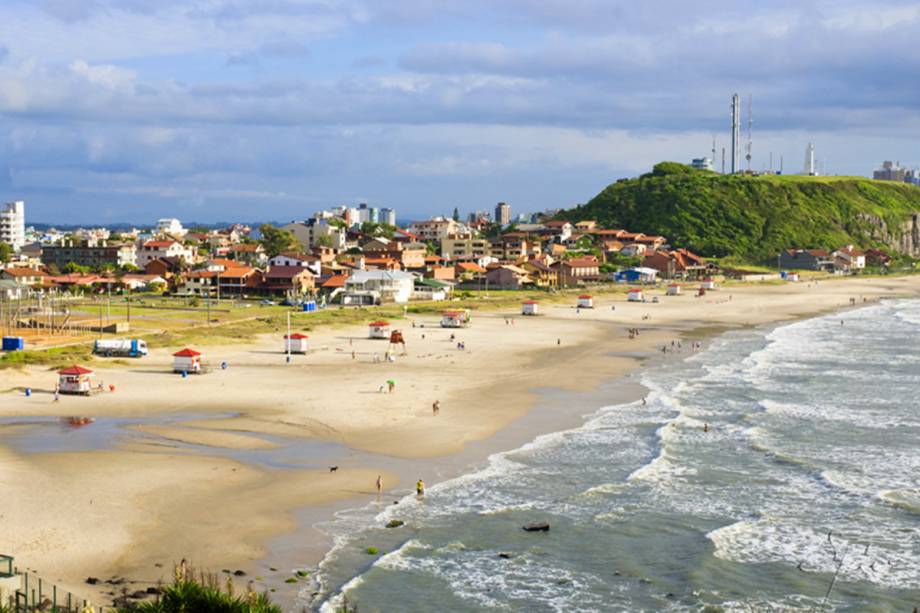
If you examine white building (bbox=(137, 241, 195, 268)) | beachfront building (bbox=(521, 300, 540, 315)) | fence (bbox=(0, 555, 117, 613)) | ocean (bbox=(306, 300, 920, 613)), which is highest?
white building (bbox=(137, 241, 195, 268))

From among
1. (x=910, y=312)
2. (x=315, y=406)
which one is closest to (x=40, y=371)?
(x=315, y=406)

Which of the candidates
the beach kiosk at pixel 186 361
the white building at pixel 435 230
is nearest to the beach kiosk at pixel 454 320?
the beach kiosk at pixel 186 361

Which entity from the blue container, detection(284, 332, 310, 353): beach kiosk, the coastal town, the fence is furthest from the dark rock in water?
the coastal town

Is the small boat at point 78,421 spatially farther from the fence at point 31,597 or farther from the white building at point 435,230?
the white building at point 435,230

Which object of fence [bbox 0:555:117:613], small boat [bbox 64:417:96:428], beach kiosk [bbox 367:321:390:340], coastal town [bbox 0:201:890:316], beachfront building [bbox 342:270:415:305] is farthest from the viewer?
coastal town [bbox 0:201:890:316]

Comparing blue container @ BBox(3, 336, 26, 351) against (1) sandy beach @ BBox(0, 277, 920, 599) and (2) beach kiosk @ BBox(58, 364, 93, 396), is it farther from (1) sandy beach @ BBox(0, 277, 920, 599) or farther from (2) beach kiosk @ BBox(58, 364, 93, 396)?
(2) beach kiosk @ BBox(58, 364, 93, 396)

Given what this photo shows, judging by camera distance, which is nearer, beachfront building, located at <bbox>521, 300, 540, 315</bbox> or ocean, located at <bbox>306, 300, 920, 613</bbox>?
ocean, located at <bbox>306, 300, 920, 613</bbox>

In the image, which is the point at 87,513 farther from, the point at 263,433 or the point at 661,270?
the point at 661,270
